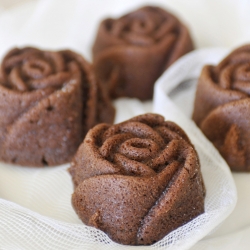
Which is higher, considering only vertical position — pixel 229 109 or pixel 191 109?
pixel 229 109

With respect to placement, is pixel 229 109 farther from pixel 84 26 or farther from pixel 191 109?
pixel 84 26

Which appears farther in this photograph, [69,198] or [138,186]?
[69,198]

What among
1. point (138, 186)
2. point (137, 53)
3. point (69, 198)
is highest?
point (137, 53)

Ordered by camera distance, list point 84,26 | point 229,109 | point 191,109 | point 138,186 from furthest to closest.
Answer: point 84,26 < point 191,109 < point 229,109 < point 138,186

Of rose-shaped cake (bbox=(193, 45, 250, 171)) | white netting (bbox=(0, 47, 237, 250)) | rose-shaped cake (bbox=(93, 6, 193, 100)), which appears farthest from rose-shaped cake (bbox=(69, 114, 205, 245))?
rose-shaped cake (bbox=(93, 6, 193, 100))

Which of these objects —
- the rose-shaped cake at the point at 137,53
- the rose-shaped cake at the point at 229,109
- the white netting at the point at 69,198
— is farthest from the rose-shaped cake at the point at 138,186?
the rose-shaped cake at the point at 137,53

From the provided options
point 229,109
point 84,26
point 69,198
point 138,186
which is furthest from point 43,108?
point 84,26

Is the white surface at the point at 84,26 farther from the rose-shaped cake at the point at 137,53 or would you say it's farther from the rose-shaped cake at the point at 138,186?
the rose-shaped cake at the point at 138,186

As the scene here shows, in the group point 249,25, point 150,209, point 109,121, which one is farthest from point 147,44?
point 150,209

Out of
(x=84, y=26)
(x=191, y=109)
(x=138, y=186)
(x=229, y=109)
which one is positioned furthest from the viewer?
(x=84, y=26)
